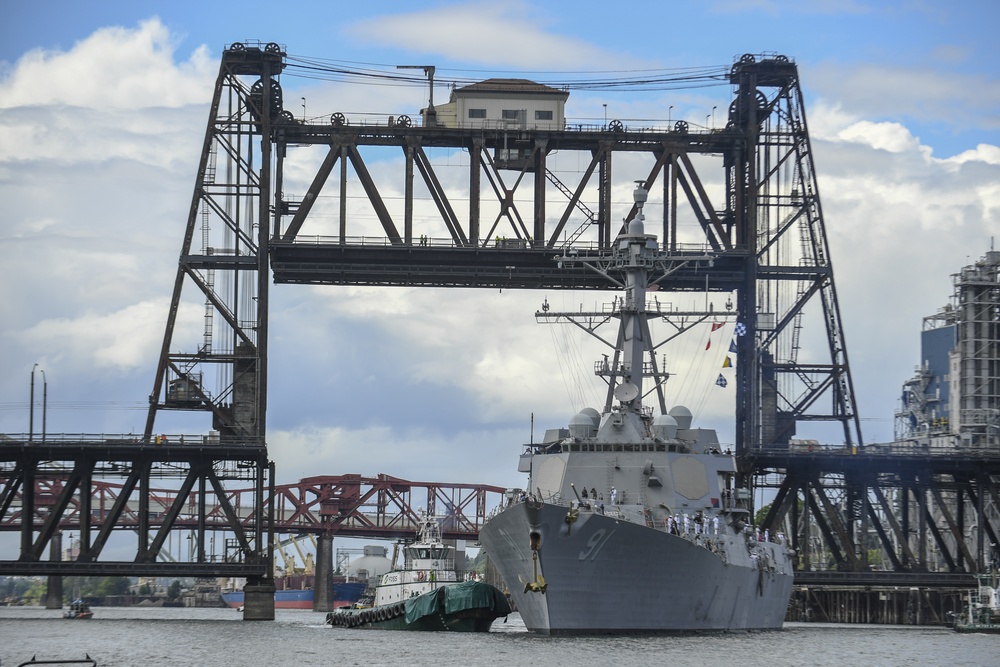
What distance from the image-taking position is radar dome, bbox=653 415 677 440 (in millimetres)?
58719

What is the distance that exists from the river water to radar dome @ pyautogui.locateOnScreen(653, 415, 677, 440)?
23.6 ft

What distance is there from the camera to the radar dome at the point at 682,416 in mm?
60812

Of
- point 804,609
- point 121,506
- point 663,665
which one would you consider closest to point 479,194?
point 121,506

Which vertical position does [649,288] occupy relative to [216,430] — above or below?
above

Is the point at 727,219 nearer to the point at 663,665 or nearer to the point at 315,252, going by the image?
the point at 315,252

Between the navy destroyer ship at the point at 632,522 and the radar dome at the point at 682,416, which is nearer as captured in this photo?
the navy destroyer ship at the point at 632,522

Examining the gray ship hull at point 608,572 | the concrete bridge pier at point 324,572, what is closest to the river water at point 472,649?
the gray ship hull at point 608,572

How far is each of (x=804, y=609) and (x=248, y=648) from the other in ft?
184

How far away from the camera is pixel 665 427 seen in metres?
58.8

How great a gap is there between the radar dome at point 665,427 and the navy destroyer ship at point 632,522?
5 centimetres

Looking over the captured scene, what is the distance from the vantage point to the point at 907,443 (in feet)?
361

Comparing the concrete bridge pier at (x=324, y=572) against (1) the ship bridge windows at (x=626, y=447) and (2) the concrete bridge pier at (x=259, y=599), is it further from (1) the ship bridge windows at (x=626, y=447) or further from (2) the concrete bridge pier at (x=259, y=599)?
(1) the ship bridge windows at (x=626, y=447)

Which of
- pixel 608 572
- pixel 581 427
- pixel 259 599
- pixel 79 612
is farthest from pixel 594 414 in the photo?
pixel 79 612

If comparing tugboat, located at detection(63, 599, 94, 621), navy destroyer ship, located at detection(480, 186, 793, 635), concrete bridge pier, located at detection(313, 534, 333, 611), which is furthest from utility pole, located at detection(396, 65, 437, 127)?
concrete bridge pier, located at detection(313, 534, 333, 611)
